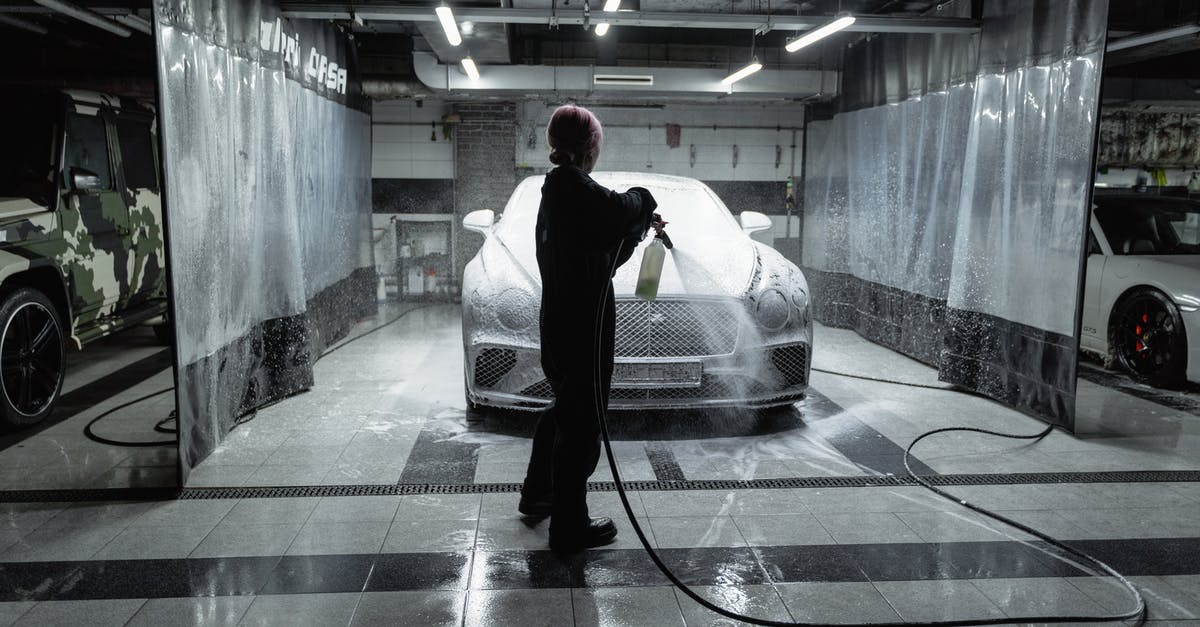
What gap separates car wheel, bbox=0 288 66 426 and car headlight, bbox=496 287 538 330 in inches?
105

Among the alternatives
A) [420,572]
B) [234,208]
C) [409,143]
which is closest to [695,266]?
[420,572]

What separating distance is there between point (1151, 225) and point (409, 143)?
7814mm

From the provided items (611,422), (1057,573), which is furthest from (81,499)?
(1057,573)

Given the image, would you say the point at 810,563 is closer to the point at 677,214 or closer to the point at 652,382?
the point at 652,382

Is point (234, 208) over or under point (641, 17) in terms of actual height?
under

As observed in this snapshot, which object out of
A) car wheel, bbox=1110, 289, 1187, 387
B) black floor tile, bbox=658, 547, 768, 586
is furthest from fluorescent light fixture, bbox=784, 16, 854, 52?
black floor tile, bbox=658, 547, 768, 586

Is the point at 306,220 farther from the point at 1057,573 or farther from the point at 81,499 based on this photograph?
the point at 1057,573

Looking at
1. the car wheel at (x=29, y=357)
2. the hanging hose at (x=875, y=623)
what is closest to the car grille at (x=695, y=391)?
the hanging hose at (x=875, y=623)

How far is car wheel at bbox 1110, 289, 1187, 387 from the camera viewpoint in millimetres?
5601

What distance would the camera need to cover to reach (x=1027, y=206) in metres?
4.93

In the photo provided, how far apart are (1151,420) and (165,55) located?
5.73 metres

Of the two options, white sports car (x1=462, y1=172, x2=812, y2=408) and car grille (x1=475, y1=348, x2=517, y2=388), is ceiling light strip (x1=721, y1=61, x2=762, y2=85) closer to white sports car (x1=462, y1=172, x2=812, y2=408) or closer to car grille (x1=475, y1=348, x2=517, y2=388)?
white sports car (x1=462, y1=172, x2=812, y2=408)

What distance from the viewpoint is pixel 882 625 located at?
2482mm

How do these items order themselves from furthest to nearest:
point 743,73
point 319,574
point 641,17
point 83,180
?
point 743,73 → point 641,17 → point 83,180 → point 319,574
